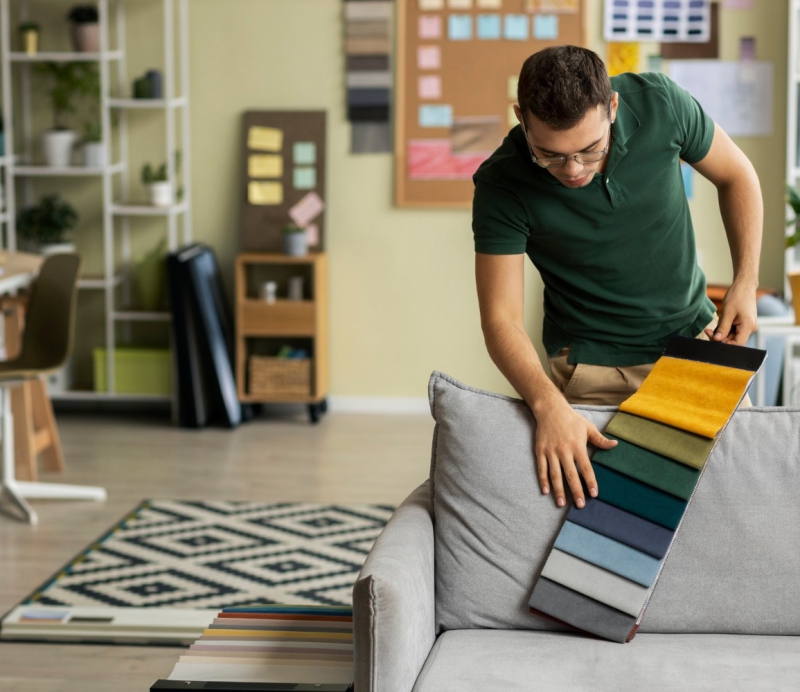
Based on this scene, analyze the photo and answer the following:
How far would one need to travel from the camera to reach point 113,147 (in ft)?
17.4

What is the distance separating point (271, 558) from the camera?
347 centimetres

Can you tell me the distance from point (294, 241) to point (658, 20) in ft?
6.35

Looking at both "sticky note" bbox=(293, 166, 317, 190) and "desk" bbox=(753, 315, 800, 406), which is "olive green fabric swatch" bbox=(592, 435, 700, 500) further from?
"sticky note" bbox=(293, 166, 317, 190)

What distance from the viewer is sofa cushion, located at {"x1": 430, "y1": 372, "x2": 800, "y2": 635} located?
1.89 metres

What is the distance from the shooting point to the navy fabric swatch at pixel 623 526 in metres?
1.83

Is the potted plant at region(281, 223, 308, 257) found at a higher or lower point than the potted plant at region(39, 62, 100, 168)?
lower

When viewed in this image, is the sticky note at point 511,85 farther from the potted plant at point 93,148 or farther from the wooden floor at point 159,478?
the potted plant at point 93,148

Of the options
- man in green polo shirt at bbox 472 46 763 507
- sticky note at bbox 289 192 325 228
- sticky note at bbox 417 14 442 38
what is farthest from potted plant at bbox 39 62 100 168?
man in green polo shirt at bbox 472 46 763 507

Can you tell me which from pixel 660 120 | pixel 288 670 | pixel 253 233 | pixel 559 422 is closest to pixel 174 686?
pixel 288 670

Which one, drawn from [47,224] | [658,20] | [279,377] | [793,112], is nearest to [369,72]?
[658,20]

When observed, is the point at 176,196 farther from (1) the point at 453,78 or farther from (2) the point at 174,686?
(2) the point at 174,686

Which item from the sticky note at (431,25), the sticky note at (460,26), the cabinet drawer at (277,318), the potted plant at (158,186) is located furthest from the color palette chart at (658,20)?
the potted plant at (158,186)

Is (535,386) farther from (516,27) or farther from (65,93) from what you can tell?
(65,93)

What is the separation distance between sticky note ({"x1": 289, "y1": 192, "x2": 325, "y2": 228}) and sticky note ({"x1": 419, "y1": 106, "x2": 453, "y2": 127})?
0.61 metres
